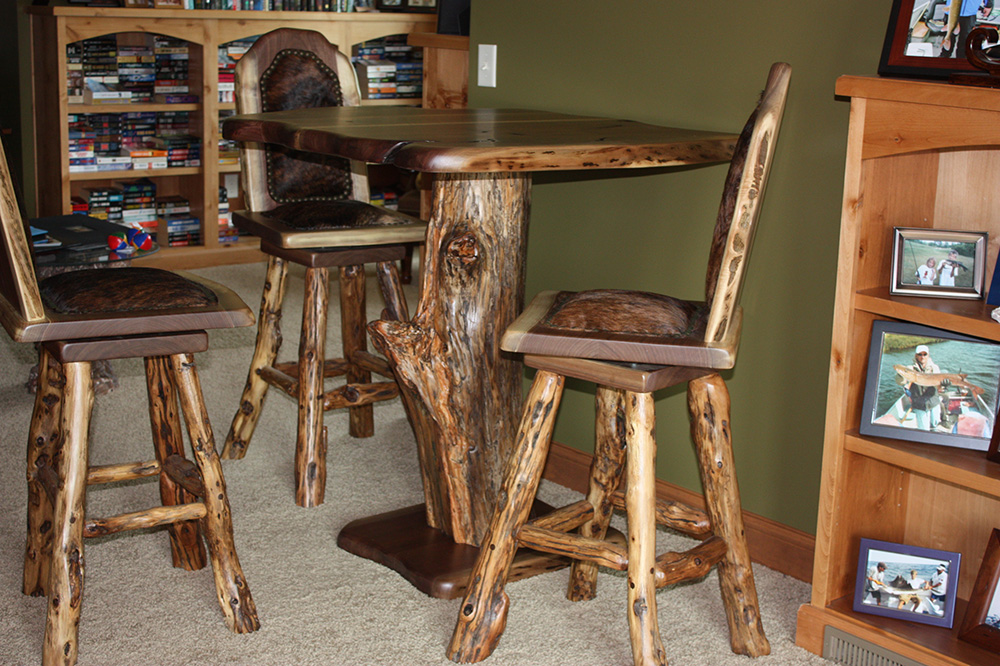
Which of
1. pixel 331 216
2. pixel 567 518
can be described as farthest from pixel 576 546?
pixel 331 216

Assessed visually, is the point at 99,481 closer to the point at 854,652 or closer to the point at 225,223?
the point at 854,652

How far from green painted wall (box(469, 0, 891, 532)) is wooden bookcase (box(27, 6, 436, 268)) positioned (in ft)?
8.62

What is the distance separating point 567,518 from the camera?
211 cm

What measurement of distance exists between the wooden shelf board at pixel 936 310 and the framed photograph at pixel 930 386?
0.20 feet

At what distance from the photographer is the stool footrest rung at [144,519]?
1.98 meters

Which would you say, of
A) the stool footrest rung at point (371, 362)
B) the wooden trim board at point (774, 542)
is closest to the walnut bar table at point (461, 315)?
the wooden trim board at point (774, 542)

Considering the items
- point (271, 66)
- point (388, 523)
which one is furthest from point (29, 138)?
point (388, 523)

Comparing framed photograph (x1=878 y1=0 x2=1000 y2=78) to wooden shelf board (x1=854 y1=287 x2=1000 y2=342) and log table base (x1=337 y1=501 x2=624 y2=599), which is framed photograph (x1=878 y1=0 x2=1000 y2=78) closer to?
wooden shelf board (x1=854 y1=287 x2=1000 y2=342)

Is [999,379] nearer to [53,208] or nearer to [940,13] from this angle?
[940,13]

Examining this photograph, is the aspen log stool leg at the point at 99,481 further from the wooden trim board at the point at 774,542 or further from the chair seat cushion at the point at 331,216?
the wooden trim board at the point at 774,542

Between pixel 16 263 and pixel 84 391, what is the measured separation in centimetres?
26

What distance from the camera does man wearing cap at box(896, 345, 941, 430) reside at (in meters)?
1.94

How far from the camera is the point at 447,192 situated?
7.28 feet

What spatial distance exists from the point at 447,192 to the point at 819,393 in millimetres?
931
